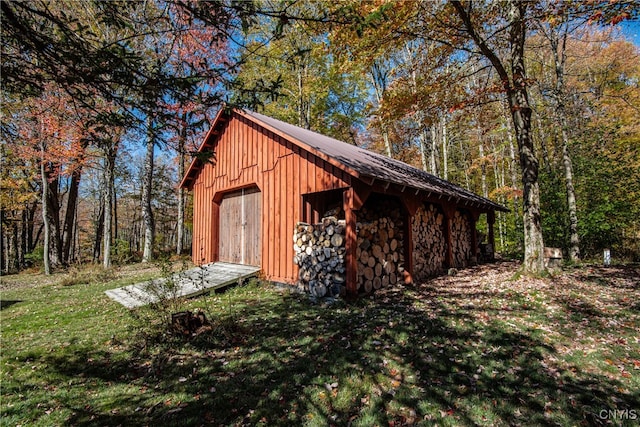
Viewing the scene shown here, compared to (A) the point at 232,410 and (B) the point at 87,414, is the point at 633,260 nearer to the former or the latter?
(A) the point at 232,410

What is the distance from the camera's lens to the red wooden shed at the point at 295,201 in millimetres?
6363

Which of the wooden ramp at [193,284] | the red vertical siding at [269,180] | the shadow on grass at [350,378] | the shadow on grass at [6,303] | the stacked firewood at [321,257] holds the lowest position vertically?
the shadow on grass at [6,303]

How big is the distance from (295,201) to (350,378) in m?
4.78

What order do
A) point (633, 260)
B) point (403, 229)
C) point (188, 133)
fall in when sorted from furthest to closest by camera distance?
point (633, 260), point (403, 229), point (188, 133)

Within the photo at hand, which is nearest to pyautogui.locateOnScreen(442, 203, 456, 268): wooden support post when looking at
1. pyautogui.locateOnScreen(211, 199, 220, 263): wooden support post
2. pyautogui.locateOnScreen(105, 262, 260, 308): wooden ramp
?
pyautogui.locateOnScreen(105, 262, 260, 308): wooden ramp

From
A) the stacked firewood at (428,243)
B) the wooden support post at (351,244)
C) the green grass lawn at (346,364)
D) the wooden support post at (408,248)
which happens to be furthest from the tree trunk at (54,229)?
the stacked firewood at (428,243)

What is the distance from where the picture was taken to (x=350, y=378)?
3.21 meters

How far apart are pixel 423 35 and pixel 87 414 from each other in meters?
9.43

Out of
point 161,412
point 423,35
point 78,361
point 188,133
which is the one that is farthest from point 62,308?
point 423,35

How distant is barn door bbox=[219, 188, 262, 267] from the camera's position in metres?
8.75

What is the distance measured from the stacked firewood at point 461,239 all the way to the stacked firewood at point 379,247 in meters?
3.48

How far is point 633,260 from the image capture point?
1052 cm

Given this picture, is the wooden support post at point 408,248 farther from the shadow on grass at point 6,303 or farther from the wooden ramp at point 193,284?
the shadow on grass at point 6,303

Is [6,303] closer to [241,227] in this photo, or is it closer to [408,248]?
[241,227]
